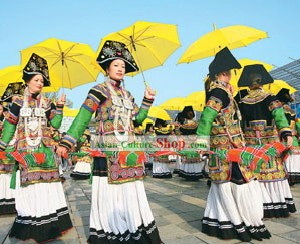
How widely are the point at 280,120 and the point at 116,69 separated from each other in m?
2.59

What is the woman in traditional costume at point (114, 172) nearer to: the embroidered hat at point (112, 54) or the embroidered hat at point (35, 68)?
the embroidered hat at point (112, 54)

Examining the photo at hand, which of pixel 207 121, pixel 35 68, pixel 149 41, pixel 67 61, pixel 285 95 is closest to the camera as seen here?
pixel 207 121

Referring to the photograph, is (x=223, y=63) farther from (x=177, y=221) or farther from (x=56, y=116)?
(x=56, y=116)

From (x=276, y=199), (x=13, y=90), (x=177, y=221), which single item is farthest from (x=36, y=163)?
(x=276, y=199)

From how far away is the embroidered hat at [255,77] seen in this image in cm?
493

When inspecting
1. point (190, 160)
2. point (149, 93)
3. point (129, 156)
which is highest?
point (149, 93)

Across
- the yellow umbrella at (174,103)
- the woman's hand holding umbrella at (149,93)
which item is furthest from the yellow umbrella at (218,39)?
the yellow umbrella at (174,103)

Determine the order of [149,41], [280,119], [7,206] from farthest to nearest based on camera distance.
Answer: [7,206]
[149,41]
[280,119]

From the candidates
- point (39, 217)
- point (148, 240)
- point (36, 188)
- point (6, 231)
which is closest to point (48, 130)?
point (36, 188)

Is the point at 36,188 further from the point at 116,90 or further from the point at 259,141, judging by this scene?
the point at 259,141

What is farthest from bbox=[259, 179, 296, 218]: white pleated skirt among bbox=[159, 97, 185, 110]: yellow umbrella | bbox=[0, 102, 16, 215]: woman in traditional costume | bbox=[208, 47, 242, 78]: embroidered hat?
bbox=[159, 97, 185, 110]: yellow umbrella

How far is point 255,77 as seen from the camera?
4.97 metres

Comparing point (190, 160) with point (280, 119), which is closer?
point (280, 119)

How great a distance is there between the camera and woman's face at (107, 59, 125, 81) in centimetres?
379
